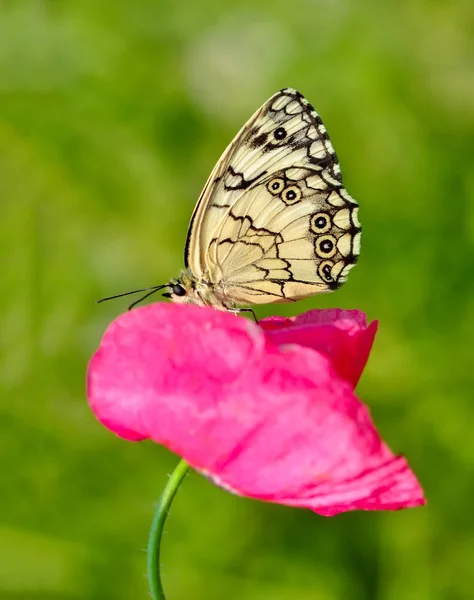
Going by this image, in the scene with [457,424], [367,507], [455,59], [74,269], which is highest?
[455,59]

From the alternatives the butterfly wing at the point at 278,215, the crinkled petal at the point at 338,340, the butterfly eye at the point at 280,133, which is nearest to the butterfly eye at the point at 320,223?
the butterfly wing at the point at 278,215

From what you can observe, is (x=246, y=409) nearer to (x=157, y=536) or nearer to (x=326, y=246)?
(x=157, y=536)

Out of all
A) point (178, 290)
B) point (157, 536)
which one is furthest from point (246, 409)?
point (178, 290)

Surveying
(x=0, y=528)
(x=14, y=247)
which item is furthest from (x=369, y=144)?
(x=0, y=528)

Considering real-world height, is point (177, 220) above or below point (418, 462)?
above

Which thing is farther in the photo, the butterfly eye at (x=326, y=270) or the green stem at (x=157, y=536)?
the butterfly eye at (x=326, y=270)

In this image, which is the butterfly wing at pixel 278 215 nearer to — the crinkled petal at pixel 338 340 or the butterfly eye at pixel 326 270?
the butterfly eye at pixel 326 270

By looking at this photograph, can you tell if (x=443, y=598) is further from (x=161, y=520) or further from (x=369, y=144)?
(x=161, y=520)

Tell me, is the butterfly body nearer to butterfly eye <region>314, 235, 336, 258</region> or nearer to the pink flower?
butterfly eye <region>314, 235, 336, 258</region>
